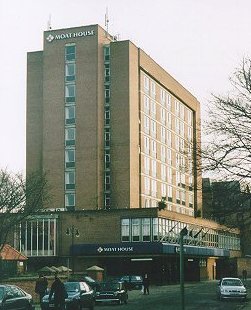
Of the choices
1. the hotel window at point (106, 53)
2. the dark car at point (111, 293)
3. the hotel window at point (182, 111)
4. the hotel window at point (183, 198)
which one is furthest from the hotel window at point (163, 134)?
the dark car at point (111, 293)

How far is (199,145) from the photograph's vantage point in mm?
22641

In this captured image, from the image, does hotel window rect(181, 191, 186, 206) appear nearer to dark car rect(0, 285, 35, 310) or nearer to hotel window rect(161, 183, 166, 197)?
hotel window rect(161, 183, 166, 197)

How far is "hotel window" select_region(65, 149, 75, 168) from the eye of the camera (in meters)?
85.6

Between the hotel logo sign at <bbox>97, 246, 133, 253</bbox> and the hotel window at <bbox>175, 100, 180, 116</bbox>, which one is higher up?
the hotel window at <bbox>175, 100, 180, 116</bbox>

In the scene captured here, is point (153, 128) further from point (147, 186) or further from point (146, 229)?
point (146, 229)

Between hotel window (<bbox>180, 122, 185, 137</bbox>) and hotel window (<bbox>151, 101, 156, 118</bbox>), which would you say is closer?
hotel window (<bbox>151, 101, 156, 118</bbox>)

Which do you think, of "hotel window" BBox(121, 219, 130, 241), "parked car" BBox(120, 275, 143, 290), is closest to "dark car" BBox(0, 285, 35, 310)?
"parked car" BBox(120, 275, 143, 290)

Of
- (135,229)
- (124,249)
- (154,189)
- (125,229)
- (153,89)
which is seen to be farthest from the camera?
(153,89)

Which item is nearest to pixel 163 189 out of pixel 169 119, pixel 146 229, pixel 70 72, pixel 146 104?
pixel 169 119

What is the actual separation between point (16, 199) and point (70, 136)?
37.1 meters

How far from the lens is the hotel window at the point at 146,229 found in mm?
73250

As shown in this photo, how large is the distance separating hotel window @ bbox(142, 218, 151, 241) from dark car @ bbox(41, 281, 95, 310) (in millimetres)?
40364

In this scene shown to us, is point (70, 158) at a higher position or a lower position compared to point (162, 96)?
lower

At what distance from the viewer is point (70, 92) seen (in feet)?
286
